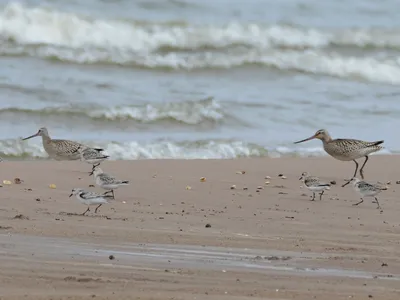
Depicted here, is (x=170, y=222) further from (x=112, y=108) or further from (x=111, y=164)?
(x=112, y=108)

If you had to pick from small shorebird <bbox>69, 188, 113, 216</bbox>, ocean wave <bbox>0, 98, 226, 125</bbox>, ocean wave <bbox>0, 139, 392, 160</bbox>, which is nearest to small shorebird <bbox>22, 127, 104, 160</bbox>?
ocean wave <bbox>0, 139, 392, 160</bbox>

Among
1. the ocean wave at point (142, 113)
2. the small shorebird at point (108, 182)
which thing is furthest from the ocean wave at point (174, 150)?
the small shorebird at point (108, 182)

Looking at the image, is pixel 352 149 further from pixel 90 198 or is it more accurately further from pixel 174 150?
pixel 90 198

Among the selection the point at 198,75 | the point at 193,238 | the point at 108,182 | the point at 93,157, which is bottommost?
the point at 193,238

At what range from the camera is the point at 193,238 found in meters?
8.18

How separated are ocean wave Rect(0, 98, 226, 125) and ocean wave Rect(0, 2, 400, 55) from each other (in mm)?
5893

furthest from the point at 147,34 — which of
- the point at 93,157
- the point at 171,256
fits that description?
the point at 171,256

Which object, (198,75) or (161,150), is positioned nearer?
(161,150)

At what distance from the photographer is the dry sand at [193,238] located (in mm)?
6434

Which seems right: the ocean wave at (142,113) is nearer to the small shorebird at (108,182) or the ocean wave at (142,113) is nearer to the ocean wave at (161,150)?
the ocean wave at (161,150)

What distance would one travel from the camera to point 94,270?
6.73 metres

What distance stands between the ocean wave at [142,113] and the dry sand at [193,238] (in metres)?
3.43

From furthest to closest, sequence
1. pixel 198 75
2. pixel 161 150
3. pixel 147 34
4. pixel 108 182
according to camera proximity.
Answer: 1. pixel 147 34
2. pixel 198 75
3. pixel 161 150
4. pixel 108 182

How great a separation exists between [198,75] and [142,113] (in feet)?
16.2
